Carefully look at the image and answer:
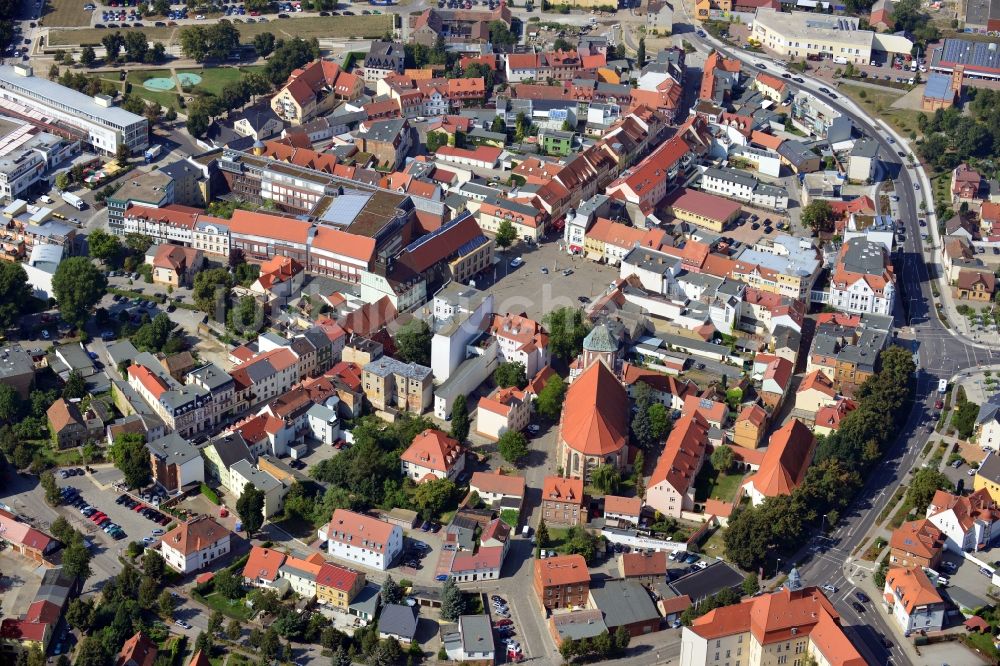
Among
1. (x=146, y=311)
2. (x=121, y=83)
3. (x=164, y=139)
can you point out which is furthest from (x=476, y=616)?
(x=121, y=83)

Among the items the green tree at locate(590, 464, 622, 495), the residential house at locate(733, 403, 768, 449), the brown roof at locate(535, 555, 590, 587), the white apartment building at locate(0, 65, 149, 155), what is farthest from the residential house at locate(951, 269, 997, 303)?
the white apartment building at locate(0, 65, 149, 155)

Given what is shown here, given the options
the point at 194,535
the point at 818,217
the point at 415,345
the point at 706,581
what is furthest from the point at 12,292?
the point at 818,217

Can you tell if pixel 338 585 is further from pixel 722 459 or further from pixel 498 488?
pixel 722 459

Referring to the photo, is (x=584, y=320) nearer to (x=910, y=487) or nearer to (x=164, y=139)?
(x=910, y=487)

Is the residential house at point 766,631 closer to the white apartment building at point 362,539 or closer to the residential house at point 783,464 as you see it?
the residential house at point 783,464

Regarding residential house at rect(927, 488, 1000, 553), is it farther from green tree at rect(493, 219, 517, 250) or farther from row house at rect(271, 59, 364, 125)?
row house at rect(271, 59, 364, 125)
